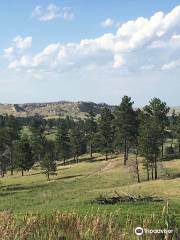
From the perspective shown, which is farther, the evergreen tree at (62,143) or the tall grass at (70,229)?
the evergreen tree at (62,143)

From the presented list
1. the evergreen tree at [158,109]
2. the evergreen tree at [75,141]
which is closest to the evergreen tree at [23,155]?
the evergreen tree at [75,141]

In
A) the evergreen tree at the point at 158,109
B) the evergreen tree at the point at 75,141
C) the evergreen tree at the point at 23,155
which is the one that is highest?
the evergreen tree at the point at 158,109

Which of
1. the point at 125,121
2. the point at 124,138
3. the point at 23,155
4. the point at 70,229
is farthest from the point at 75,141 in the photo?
the point at 70,229

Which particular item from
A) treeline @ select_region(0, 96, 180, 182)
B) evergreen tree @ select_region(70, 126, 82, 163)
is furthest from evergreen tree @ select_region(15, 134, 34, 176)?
evergreen tree @ select_region(70, 126, 82, 163)

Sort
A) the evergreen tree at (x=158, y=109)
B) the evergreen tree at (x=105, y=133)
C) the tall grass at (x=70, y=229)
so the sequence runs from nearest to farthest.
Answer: the tall grass at (x=70, y=229) → the evergreen tree at (x=158, y=109) → the evergreen tree at (x=105, y=133)

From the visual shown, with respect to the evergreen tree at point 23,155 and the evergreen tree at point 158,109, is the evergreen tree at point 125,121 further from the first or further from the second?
the evergreen tree at point 23,155

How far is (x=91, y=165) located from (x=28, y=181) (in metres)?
20.0

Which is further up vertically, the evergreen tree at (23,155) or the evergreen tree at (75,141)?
the evergreen tree at (75,141)

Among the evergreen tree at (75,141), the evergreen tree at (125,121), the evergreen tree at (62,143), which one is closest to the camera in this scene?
the evergreen tree at (125,121)

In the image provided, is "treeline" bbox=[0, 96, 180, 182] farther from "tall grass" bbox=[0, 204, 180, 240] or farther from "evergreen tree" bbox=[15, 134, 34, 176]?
"tall grass" bbox=[0, 204, 180, 240]

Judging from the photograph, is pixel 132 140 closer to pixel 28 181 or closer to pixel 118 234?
pixel 28 181

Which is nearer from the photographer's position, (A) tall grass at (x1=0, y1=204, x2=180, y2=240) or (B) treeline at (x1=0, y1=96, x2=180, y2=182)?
(A) tall grass at (x1=0, y1=204, x2=180, y2=240)

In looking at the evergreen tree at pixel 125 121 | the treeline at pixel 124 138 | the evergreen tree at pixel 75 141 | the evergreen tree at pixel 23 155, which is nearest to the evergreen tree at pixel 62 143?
the treeline at pixel 124 138

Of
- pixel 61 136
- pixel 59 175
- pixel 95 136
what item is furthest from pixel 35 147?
pixel 59 175
